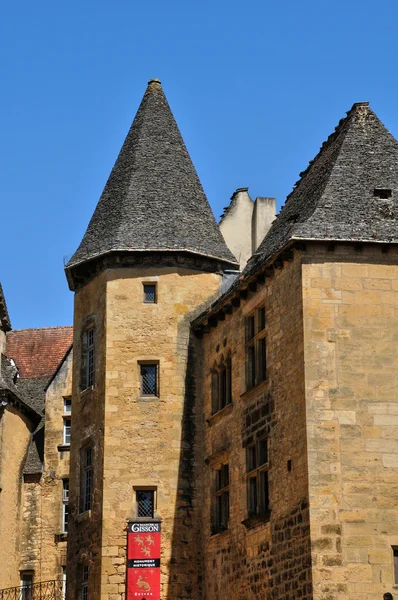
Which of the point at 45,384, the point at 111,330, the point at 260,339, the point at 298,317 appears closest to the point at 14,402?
the point at 45,384

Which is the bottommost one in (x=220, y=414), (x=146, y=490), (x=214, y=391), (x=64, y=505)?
(x=146, y=490)

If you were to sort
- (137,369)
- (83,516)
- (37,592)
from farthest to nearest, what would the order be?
1. (37,592)
2. (137,369)
3. (83,516)

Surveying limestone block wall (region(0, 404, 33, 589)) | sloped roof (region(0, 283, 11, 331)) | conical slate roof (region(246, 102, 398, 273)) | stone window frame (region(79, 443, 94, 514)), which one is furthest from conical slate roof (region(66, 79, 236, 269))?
limestone block wall (region(0, 404, 33, 589))

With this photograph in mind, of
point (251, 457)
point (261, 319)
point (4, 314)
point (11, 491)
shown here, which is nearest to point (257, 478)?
point (251, 457)

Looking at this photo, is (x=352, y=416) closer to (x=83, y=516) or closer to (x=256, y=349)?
(x=256, y=349)

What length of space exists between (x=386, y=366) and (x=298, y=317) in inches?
71.4

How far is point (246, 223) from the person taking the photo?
33.8 metres

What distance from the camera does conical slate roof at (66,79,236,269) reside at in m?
29.3

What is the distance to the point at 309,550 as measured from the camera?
2155cm

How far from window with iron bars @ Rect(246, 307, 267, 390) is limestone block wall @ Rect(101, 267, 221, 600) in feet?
8.81

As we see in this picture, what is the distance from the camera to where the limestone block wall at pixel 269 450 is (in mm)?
22578

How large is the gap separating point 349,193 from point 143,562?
342 inches

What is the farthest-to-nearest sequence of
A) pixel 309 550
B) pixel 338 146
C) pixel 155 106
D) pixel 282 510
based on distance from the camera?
pixel 155 106 → pixel 338 146 → pixel 282 510 → pixel 309 550

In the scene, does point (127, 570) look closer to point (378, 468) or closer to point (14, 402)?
point (378, 468)
